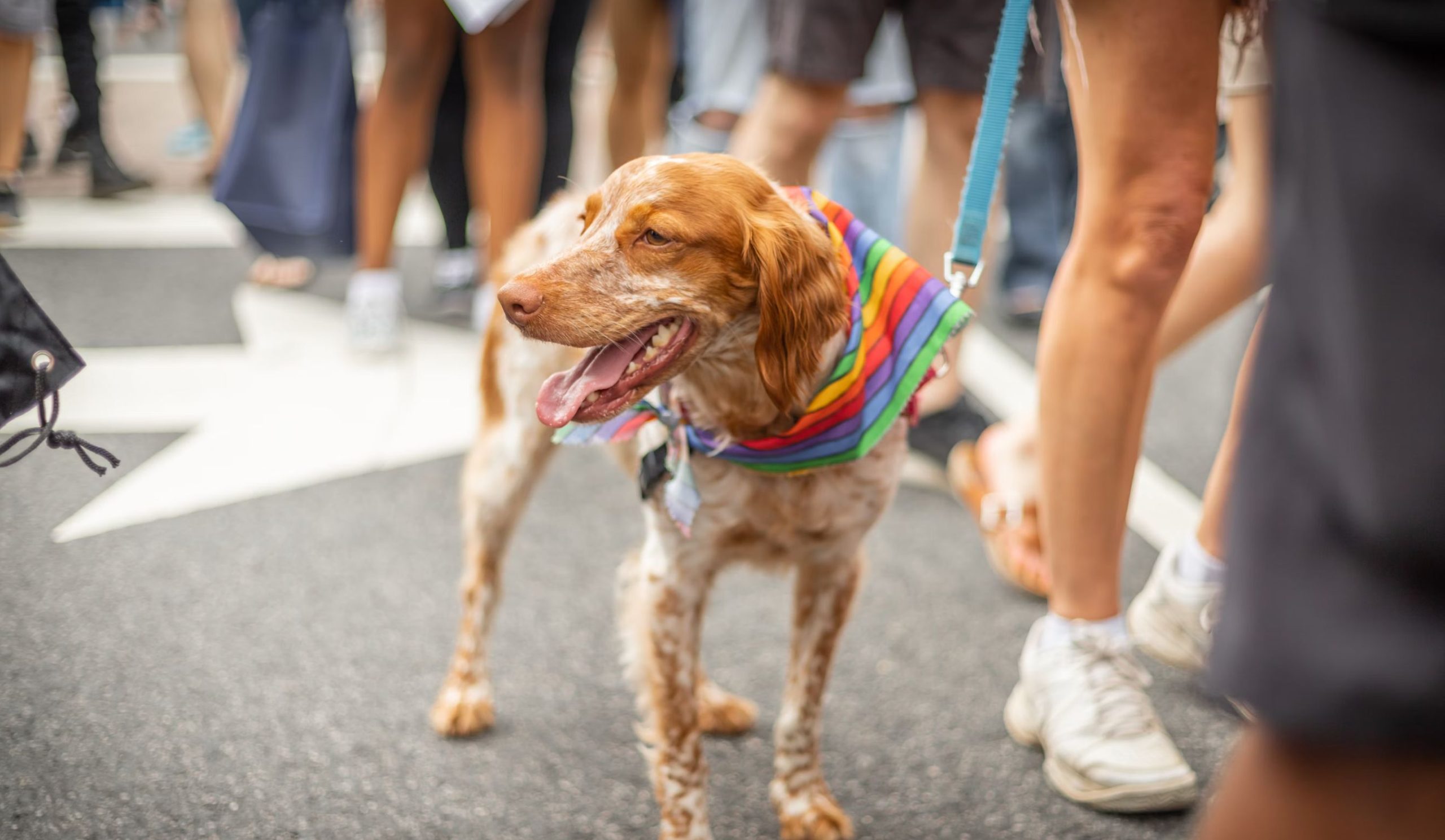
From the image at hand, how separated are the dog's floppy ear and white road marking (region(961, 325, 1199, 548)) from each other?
630 millimetres

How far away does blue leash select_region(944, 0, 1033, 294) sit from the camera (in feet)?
5.62

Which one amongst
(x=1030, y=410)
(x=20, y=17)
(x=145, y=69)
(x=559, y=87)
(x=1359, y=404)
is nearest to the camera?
(x=1359, y=404)

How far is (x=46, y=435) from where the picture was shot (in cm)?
147

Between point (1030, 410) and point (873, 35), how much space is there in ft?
3.60

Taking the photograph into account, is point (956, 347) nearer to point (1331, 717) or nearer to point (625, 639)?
point (625, 639)

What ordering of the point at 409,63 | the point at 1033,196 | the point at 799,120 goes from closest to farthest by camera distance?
1. the point at 799,120
2. the point at 409,63
3. the point at 1033,196

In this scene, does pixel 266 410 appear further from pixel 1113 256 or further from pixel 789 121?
pixel 1113 256

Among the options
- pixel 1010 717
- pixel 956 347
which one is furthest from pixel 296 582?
pixel 956 347

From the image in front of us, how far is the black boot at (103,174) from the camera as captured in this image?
582 centimetres

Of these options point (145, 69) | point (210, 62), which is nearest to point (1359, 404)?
point (210, 62)

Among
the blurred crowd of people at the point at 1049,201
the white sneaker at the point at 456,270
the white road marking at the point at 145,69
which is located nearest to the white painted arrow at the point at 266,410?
the blurred crowd of people at the point at 1049,201

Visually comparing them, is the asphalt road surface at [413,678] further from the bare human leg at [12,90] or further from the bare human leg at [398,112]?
the bare human leg at [398,112]

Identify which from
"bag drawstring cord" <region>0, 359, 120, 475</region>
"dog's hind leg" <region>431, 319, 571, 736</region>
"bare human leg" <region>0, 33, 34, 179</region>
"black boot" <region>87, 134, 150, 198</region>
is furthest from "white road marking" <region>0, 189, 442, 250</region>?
"bag drawstring cord" <region>0, 359, 120, 475</region>

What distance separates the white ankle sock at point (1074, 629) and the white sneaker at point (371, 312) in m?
2.76
